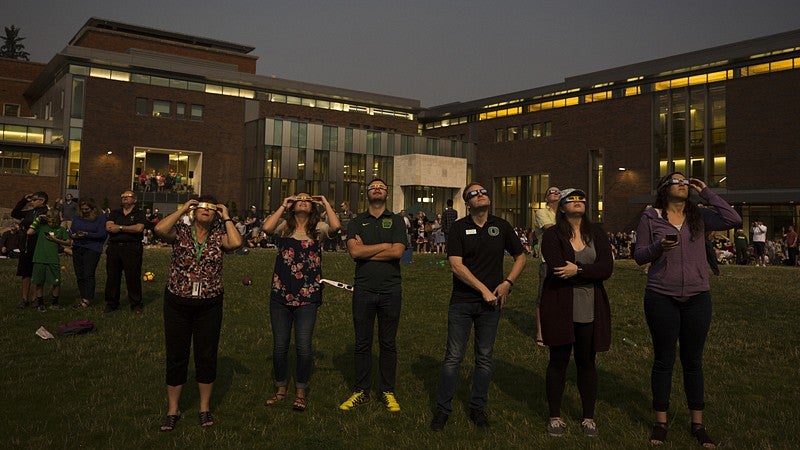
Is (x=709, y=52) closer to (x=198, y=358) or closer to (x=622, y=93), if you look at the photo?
(x=622, y=93)

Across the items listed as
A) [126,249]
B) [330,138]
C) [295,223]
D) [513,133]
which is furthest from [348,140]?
[295,223]

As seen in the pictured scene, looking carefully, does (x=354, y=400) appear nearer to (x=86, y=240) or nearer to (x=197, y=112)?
(x=86, y=240)

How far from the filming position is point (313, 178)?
53875 millimetres

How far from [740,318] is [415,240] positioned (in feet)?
70.4

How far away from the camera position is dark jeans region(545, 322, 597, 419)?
5691mm

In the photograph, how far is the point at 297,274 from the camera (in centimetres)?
643

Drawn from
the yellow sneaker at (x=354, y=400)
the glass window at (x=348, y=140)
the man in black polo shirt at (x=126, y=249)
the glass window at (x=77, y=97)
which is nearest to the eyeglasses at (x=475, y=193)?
the yellow sneaker at (x=354, y=400)

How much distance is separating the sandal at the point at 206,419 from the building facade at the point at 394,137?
37.3 meters

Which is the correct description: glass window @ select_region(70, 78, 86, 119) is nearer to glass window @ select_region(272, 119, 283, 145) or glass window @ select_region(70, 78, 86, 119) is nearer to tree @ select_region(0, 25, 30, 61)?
glass window @ select_region(272, 119, 283, 145)

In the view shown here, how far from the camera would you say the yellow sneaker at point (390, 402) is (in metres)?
6.47

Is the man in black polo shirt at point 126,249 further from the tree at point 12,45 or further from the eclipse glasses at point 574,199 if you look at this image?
the tree at point 12,45

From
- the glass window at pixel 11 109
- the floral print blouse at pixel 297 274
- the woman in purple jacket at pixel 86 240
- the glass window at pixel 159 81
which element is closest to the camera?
the floral print blouse at pixel 297 274

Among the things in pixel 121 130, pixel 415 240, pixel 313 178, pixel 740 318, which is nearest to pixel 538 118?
pixel 313 178

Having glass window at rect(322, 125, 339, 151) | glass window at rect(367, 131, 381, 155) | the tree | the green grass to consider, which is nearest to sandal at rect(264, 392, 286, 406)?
the green grass
